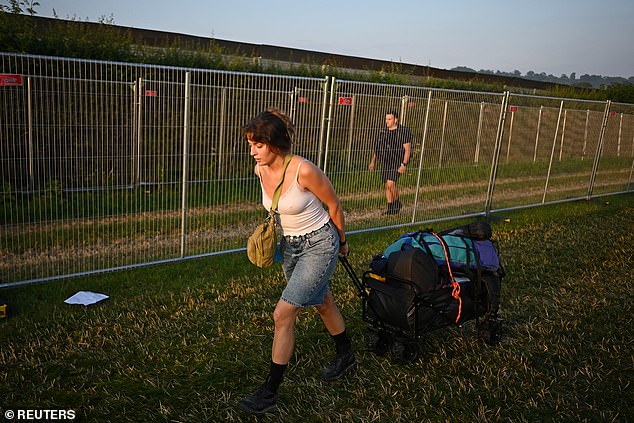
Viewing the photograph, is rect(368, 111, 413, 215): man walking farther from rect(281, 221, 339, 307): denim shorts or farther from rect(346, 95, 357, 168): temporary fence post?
rect(281, 221, 339, 307): denim shorts

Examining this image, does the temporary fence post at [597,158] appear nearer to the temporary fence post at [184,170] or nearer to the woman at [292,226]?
the temporary fence post at [184,170]

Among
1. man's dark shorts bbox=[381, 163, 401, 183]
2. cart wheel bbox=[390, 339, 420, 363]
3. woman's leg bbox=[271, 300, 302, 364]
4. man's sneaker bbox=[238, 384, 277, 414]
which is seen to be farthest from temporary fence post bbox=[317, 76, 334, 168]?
man's sneaker bbox=[238, 384, 277, 414]

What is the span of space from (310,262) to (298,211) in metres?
0.37

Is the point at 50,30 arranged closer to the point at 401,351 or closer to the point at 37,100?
the point at 37,100

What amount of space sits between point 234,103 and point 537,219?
22.3ft

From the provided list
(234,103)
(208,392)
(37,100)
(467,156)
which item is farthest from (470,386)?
(467,156)

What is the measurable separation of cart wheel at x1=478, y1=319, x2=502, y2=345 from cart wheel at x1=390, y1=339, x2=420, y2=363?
799 mm

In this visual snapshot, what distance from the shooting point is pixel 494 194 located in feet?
38.0

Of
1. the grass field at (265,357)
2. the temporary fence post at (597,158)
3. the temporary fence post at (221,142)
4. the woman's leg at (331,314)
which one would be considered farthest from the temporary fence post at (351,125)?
the temporary fence post at (597,158)

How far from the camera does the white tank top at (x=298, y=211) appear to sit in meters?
3.78

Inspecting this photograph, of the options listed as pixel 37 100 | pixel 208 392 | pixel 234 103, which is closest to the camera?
pixel 208 392

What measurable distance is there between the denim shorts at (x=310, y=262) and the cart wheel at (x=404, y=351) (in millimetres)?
1036

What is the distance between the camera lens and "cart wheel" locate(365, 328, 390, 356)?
4.80 metres

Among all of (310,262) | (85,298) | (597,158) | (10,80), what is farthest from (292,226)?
(597,158)
